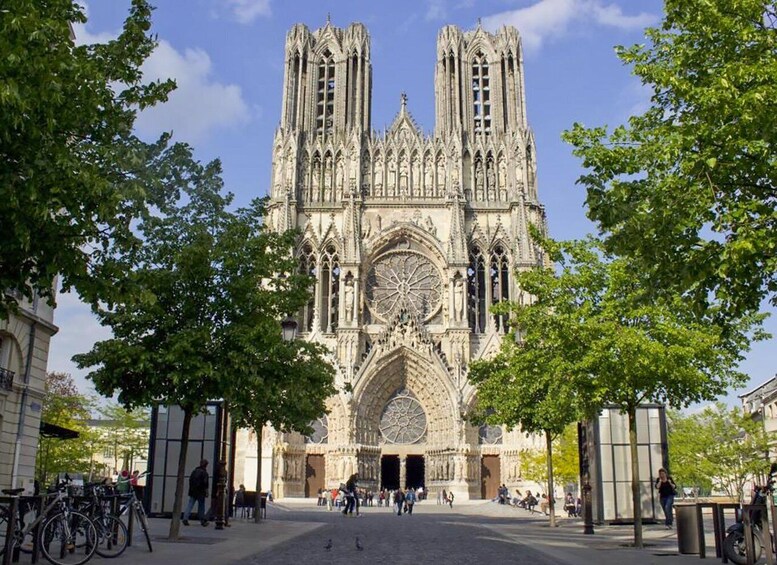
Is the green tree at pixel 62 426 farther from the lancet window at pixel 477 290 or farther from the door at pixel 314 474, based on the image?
the lancet window at pixel 477 290

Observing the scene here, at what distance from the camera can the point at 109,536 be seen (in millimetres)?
11398

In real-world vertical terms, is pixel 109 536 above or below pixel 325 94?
below

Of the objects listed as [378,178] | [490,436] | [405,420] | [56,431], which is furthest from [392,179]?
[56,431]

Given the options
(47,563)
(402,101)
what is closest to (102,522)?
(47,563)

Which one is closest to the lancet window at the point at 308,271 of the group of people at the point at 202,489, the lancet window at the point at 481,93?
the lancet window at the point at 481,93

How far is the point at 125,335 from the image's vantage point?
50.3 ft

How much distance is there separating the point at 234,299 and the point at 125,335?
7.36 ft

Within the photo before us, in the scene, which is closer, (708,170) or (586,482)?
(708,170)

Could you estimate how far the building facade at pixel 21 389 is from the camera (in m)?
20.3

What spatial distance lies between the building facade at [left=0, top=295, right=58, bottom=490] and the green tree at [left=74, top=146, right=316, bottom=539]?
6395 mm

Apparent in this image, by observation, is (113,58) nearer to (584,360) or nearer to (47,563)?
(47,563)

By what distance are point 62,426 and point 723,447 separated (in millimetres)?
36290

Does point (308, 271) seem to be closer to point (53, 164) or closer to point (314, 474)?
point (314, 474)

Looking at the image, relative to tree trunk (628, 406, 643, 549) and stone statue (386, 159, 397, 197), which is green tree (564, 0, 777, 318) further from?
stone statue (386, 159, 397, 197)
